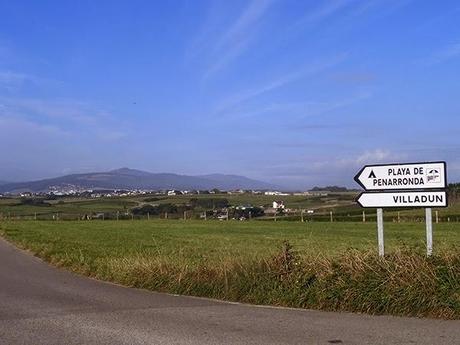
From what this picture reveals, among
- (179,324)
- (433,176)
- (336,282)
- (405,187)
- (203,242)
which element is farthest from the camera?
(203,242)

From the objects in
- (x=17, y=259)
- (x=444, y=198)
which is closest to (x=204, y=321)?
(x=444, y=198)

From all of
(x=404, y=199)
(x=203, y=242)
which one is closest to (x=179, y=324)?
(x=404, y=199)

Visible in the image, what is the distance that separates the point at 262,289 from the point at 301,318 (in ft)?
4.88

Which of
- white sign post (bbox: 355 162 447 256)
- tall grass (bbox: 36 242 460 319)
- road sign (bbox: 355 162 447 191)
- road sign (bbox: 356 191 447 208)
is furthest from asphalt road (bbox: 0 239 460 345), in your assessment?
road sign (bbox: 355 162 447 191)

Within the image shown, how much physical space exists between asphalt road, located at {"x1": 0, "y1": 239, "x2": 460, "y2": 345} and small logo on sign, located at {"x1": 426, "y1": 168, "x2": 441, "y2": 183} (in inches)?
102

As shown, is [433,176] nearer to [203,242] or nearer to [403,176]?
[403,176]

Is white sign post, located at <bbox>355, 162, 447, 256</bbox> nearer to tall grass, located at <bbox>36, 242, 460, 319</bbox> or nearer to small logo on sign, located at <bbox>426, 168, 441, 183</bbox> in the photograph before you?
small logo on sign, located at <bbox>426, 168, 441, 183</bbox>

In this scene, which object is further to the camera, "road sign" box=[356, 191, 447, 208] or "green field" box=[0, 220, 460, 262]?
"green field" box=[0, 220, 460, 262]

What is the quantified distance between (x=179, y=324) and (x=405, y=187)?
14.1ft

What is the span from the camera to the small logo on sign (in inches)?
381

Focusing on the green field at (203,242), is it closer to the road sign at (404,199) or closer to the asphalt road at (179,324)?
the road sign at (404,199)

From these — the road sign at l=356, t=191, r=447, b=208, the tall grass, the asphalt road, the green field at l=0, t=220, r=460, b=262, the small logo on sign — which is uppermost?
the small logo on sign

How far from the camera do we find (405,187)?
32.6ft

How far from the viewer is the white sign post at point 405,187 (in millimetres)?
9664
